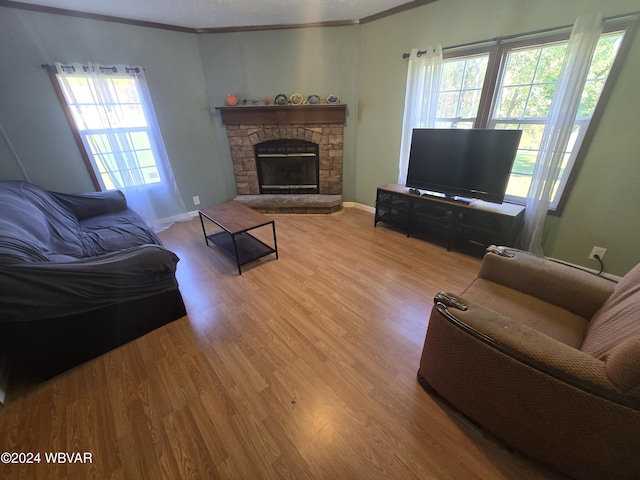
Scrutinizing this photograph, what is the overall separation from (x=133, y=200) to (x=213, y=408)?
9.88ft

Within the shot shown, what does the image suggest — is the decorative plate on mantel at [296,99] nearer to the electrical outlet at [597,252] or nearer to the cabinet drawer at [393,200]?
the cabinet drawer at [393,200]

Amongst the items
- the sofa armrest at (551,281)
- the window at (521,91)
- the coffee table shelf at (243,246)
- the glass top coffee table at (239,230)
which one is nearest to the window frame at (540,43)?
the window at (521,91)

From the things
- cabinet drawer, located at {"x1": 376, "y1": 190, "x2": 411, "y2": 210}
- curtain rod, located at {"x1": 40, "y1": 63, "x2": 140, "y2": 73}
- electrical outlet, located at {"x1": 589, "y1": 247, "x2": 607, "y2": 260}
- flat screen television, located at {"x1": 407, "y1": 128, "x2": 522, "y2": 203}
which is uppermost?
curtain rod, located at {"x1": 40, "y1": 63, "x2": 140, "y2": 73}

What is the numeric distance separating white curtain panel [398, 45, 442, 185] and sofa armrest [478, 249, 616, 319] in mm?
2035

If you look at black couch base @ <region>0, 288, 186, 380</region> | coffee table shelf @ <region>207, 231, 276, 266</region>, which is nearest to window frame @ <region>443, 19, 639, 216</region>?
coffee table shelf @ <region>207, 231, 276, 266</region>

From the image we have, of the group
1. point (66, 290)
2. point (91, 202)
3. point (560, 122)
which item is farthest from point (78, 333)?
point (560, 122)

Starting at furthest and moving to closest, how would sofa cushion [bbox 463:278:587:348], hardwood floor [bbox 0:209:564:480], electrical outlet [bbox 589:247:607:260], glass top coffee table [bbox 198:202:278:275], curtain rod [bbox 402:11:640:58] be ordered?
1. glass top coffee table [bbox 198:202:278:275]
2. electrical outlet [bbox 589:247:607:260]
3. curtain rod [bbox 402:11:640:58]
4. sofa cushion [bbox 463:278:587:348]
5. hardwood floor [bbox 0:209:564:480]

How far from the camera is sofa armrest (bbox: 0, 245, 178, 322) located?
1.29 m

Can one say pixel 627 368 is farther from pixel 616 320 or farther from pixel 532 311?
pixel 532 311

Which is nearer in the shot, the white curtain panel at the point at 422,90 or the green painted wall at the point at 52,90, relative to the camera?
the green painted wall at the point at 52,90

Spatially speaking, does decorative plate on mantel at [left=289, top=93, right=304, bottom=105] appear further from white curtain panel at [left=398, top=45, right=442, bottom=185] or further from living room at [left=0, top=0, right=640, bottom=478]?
white curtain panel at [left=398, top=45, right=442, bottom=185]

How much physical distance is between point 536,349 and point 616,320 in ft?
1.43

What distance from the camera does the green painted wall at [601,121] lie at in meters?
1.90

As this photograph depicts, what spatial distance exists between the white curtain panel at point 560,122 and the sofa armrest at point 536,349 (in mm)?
1908
